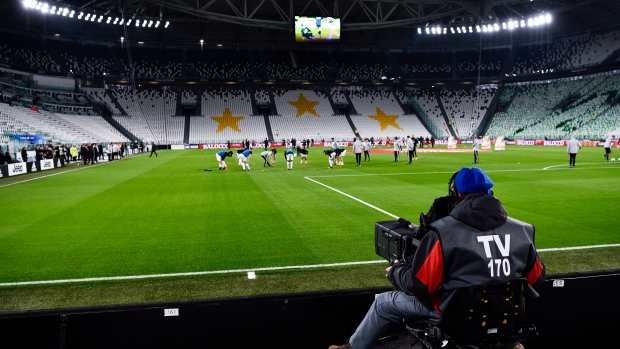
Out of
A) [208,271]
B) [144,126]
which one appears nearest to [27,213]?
[208,271]

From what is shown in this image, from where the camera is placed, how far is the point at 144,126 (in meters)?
63.2

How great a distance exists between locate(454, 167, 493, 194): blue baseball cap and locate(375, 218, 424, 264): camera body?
62cm

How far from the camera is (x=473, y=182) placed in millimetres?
3088

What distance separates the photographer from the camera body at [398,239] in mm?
3635

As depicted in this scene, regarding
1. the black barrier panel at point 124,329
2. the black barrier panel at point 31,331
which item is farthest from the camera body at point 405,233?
the black barrier panel at point 31,331

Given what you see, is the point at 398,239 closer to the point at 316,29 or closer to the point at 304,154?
the point at 304,154

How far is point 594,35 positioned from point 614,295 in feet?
250

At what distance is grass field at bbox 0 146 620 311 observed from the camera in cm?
648

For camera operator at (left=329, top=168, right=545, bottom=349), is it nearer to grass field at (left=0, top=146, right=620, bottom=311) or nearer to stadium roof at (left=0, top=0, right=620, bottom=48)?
grass field at (left=0, top=146, right=620, bottom=311)

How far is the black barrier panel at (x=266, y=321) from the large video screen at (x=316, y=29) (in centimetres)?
4736

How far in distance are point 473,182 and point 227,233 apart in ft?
24.0

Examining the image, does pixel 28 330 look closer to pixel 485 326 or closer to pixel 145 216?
pixel 485 326

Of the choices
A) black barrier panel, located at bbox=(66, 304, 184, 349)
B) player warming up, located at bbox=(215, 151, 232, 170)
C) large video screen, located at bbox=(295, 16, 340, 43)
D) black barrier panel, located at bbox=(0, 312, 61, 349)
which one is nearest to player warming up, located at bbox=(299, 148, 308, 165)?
player warming up, located at bbox=(215, 151, 232, 170)

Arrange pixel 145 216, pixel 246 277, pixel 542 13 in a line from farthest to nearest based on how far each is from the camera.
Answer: pixel 542 13, pixel 145 216, pixel 246 277
